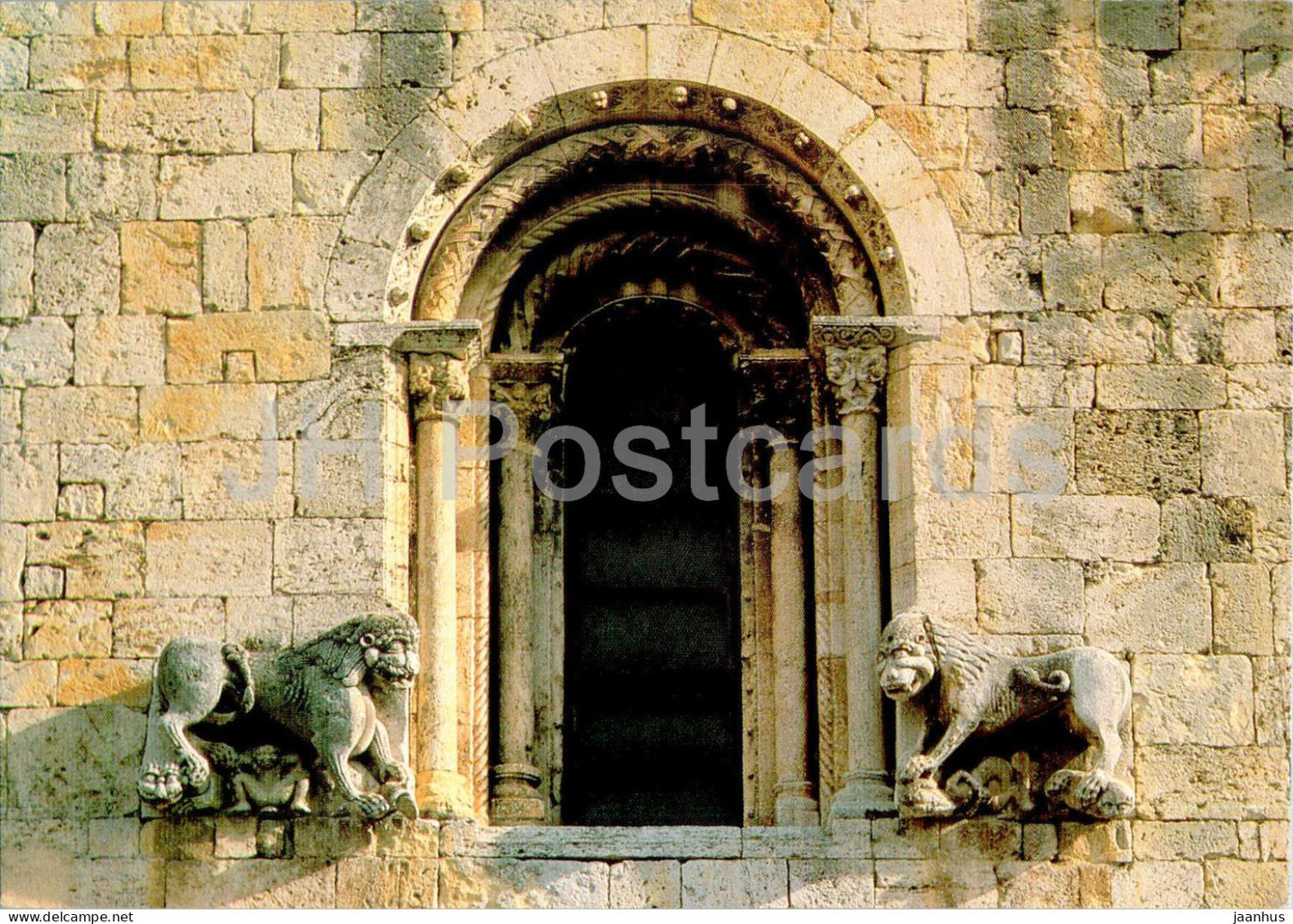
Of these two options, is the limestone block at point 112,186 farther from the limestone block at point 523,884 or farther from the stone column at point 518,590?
the limestone block at point 523,884

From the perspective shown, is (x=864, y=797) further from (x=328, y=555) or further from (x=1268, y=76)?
(x=1268, y=76)

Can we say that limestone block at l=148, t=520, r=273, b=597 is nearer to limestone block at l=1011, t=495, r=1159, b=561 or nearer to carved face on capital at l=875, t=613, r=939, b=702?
carved face on capital at l=875, t=613, r=939, b=702

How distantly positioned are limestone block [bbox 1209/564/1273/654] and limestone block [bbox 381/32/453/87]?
4059mm

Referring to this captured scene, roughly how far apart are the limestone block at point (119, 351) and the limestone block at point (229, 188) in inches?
20.7

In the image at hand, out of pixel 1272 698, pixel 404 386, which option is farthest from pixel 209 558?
pixel 1272 698

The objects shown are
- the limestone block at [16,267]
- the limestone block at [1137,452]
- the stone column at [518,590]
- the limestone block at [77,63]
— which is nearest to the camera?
the limestone block at [1137,452]

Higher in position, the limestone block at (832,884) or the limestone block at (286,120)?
the limestone block at (286,120)

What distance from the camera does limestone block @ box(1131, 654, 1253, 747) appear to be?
14.2 metres

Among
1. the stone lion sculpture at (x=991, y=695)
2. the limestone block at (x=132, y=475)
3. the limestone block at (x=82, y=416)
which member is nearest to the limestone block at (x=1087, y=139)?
the stone lion sculpture at (x=991, y=695)

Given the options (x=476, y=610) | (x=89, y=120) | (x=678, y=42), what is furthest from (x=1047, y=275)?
(x=89, y=120)

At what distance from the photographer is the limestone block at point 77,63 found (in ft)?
49.3

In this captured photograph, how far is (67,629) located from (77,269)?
1638 millimetres

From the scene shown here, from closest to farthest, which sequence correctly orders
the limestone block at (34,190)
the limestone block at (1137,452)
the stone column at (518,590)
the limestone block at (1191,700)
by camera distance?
the limestone block at (1191,700) < the limestone block at (1137,452) < the stone column at (518,590) < the limestone block at (34,190)

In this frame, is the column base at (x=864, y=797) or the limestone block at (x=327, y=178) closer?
the column base at (x=864, y=797)
